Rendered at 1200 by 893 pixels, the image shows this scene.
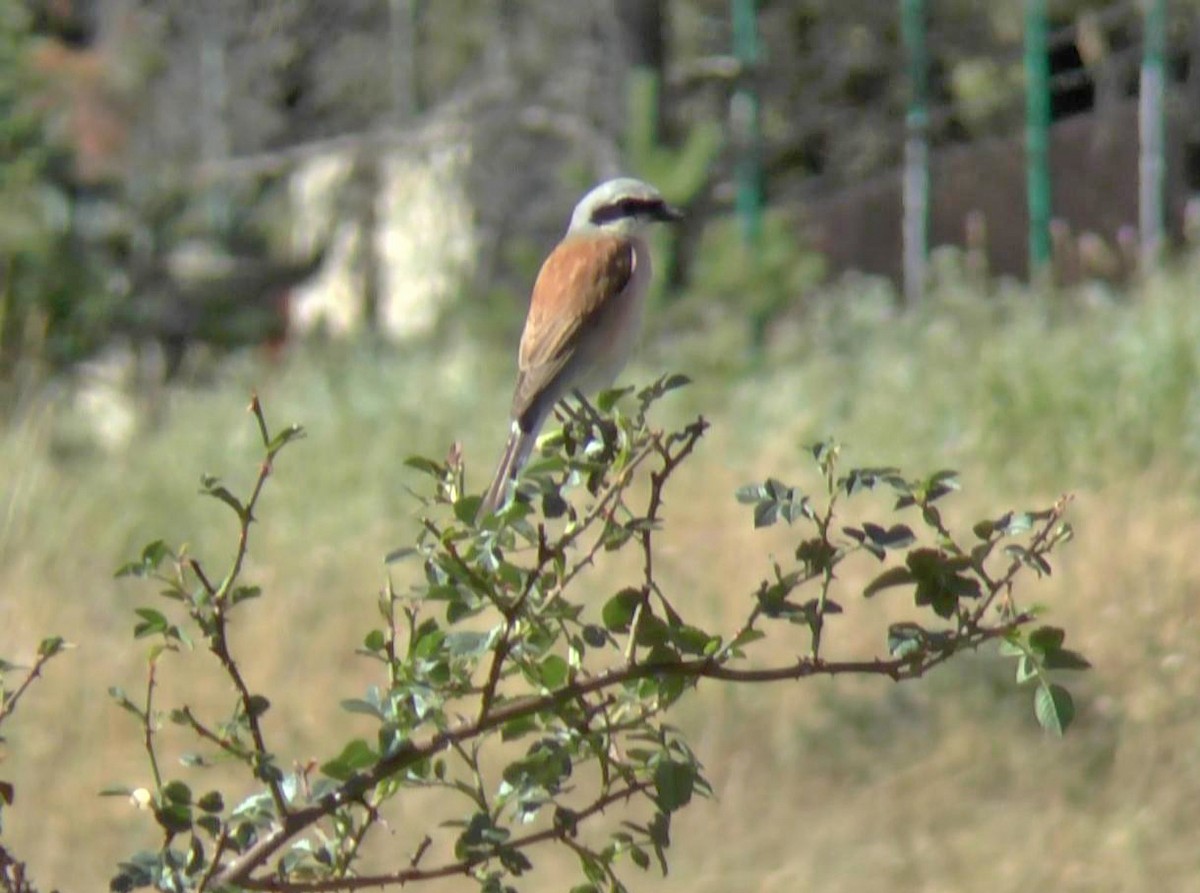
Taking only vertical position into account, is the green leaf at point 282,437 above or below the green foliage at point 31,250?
below

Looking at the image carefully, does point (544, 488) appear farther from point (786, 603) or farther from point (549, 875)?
point (549, 875)

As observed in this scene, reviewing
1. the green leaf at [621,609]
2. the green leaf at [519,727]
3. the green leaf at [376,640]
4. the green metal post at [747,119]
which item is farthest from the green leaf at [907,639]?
the green metal post at [747,119]

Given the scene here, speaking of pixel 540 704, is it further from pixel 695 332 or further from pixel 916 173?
pixel 916 173

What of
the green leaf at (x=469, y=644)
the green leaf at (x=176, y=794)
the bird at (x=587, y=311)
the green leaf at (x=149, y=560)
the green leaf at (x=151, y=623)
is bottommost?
the green leaf at (x=176, y=794)

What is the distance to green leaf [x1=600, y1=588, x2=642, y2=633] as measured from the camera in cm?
185

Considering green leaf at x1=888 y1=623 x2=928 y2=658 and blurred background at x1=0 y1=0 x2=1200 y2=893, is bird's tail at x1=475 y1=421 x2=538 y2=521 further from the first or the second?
blurred background at x1=0 y1=0 x2=1200 y2=893

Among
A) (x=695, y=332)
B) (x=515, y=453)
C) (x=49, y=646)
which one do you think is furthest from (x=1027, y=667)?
(x=695, y=332)

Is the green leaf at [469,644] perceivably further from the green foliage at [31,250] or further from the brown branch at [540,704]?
the green foliage at [31,250]

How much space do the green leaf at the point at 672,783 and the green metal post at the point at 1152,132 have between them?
28.4 feet

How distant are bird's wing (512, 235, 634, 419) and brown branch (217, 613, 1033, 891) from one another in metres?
1.75

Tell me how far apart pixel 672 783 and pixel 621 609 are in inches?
6.2

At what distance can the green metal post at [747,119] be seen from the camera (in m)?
10.6

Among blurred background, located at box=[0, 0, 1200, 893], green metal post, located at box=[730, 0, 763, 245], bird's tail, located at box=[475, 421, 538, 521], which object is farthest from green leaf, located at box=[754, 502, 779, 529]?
green metal post, located at box=[730, 0, 763, 245]

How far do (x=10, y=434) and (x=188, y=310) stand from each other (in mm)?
3030
